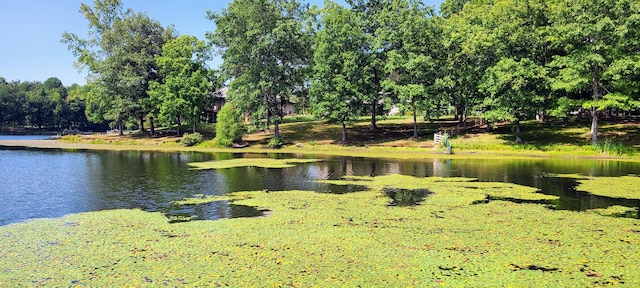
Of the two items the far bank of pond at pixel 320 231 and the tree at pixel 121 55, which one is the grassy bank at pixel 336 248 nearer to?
the far bank of pond at pixel 320 231

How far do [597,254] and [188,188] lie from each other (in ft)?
57.6

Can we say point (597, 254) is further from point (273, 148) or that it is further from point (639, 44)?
point (273, 148)

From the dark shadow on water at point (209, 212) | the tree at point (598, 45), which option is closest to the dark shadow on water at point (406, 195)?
the dark shadow on water at point (209, 212)

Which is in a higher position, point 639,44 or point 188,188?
point 639,44

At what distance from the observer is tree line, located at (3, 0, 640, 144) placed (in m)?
39.9

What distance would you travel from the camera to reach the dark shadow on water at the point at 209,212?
51.0ft

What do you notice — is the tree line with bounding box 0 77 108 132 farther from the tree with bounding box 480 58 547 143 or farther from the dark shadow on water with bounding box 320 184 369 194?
the dark shadow on water with bounding box 320 184 369 194

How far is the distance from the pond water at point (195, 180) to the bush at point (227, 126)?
17279 mm

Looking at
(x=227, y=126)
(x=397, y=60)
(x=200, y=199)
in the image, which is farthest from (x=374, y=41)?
(x=200, y=199)

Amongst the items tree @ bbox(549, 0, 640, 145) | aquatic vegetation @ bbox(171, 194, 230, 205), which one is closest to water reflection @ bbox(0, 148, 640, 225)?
aquatic vegetation @ bbox(171, 194, 230, 205)

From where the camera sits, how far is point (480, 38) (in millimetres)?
45156

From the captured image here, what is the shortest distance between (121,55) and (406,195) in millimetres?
58785

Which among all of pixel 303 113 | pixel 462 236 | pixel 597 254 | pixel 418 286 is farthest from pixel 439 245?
pixel 303 113

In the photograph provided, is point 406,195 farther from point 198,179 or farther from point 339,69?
point 339,69
